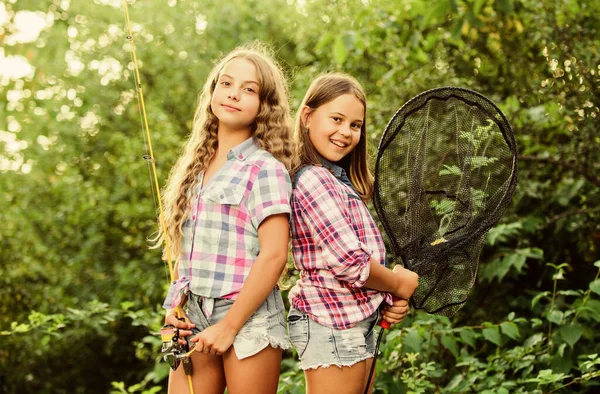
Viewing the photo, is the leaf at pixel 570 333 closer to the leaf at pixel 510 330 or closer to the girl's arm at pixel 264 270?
the leaf at pixel 510 330

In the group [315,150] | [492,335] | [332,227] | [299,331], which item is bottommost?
[492,335]

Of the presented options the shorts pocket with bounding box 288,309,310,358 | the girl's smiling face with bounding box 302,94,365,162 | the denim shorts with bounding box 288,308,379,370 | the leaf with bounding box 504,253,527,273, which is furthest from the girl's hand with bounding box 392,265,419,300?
the leaf with bounding box 504,253,527,273

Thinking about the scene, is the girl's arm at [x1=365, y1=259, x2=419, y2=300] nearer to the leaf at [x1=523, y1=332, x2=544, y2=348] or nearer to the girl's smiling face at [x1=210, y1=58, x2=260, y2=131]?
the girl's smiling face at [x1=210, y1=58, x2=260, y2=131]

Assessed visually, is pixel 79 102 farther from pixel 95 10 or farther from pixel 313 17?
pixel 313 17

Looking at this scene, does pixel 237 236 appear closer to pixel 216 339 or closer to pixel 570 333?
pixel 216 339

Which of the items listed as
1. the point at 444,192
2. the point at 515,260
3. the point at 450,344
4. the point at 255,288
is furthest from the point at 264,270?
the point at 515,260

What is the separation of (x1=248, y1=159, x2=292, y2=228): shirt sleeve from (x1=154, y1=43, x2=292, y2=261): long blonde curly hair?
0.09 metres

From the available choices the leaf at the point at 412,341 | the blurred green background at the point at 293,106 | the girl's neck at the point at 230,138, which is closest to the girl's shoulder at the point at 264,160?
the girl's neck at the point at 230,138

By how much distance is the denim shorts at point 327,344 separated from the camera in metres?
2.23

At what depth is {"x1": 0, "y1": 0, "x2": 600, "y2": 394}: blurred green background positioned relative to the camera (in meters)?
3.76

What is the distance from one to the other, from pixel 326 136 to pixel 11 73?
681 centimetres

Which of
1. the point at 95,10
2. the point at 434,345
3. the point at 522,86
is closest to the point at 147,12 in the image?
the point at 95,10

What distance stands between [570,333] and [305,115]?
181 cm

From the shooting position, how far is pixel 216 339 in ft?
7.07
